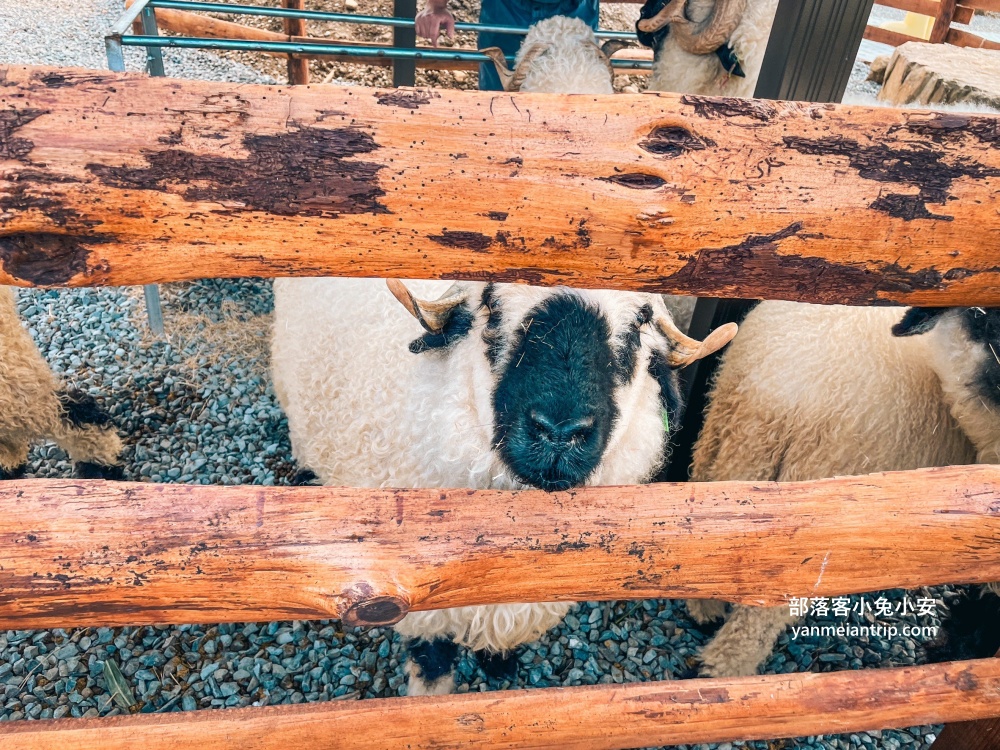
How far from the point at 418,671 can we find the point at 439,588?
1.65m

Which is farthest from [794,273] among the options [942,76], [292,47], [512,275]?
[942,76]

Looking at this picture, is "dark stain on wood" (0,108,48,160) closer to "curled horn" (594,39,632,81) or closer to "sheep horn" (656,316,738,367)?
"sheep horn" (656,316,738,367)

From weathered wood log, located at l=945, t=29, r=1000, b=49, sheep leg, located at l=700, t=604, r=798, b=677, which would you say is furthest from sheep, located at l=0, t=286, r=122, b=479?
weathered wood log, located at l=945, t=29, r=1000, b=49

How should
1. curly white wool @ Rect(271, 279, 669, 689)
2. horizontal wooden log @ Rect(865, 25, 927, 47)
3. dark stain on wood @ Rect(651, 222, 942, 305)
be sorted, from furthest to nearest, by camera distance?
1. horizontal wooden log @ Rect(865, 25, 927, 47)
2. curly white wool @ Rect(271, 279, 669, 689)
3. dark stain on wood @ Rect(651, 222, 942, 305)

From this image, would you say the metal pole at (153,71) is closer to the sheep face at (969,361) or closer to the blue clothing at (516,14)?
the blue clothing at (516,14)

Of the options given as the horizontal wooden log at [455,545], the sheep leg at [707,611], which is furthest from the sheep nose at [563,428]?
the sheep leg at [707,611]

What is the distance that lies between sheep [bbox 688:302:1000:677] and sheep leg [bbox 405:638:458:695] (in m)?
1.31

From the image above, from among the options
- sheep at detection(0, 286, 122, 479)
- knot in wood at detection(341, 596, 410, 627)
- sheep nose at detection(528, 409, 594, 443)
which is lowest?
sheep at detection(0, 286, 122, 479)

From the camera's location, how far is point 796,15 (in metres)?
2.69

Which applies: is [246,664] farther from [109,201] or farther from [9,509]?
[109,201]

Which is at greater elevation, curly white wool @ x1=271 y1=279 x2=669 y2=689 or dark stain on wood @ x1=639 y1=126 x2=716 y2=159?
dark stain on wood @ x1=639 y1=126 x2=716 y2=159

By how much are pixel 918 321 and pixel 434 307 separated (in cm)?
183

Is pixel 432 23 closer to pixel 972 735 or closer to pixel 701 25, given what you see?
pixel 701 25

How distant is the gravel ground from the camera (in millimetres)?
2906
